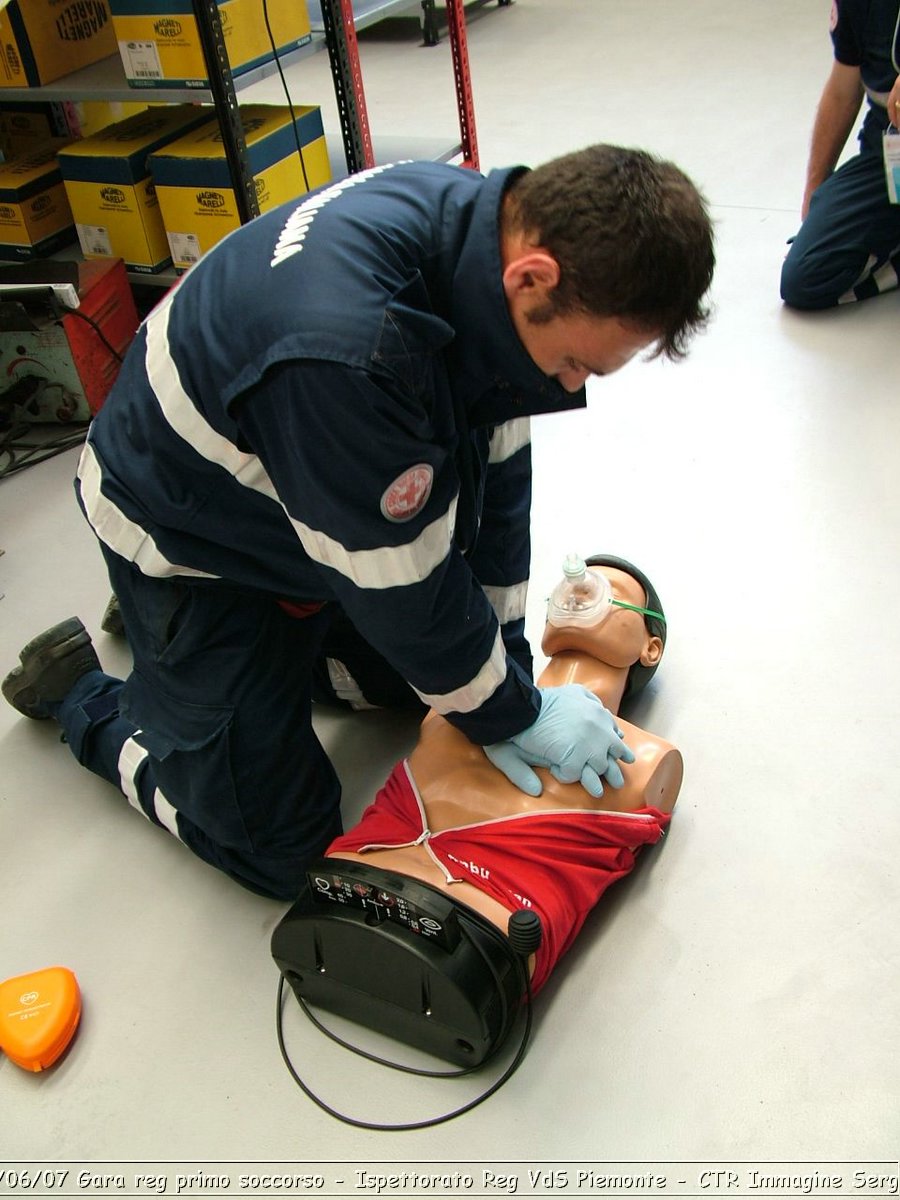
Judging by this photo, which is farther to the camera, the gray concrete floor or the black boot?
the black boot

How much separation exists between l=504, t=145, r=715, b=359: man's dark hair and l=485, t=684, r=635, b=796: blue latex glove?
1.78ft

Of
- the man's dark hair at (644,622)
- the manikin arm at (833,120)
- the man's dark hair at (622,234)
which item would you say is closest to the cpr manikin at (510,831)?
the man's dark hair at (644,622)

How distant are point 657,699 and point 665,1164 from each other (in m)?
0.76

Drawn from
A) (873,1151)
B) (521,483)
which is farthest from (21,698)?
(873,1151)

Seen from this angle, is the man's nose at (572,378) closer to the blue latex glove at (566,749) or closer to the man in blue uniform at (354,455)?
the man in blue uniform at (354,455)

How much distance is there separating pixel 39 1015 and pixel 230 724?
0.45 m

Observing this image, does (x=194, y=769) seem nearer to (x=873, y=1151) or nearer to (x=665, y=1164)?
(x=665, y=1164)

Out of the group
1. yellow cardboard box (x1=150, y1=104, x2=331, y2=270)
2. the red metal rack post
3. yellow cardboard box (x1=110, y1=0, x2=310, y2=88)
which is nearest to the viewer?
yellow cardboard box (x1=110, y1=0, x2=310, y2=88)

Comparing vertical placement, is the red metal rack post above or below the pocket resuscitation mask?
above

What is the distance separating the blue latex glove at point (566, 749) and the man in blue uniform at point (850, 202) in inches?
71.0

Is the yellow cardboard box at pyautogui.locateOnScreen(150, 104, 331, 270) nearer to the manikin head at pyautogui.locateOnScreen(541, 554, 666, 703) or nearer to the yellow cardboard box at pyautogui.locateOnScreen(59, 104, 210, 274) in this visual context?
the yellow cardboard box at pyautogui.locateOnScreen(59, 104, 210, 274)

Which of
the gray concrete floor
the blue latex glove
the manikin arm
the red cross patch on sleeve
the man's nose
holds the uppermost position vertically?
the man's nose

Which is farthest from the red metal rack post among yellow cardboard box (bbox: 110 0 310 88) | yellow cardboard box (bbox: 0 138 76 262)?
yellow cardboard box (bbox: 0 138 76 262)

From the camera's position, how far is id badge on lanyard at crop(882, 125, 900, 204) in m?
2.49
